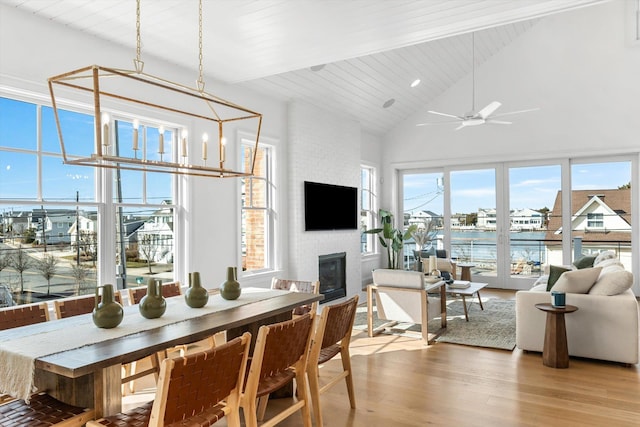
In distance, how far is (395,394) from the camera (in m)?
3.44

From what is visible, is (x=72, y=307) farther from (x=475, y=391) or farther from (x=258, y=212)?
(x=258, y=212)

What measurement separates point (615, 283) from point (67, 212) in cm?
493

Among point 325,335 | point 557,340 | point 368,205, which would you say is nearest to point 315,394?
point 325,335

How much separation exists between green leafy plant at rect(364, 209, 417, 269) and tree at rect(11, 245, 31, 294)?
5.73m

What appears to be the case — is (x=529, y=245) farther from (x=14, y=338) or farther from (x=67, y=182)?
(x=14, y=338)

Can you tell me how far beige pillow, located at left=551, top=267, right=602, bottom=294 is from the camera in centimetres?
424

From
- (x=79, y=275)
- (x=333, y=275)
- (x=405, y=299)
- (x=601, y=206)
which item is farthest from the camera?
(x=601, y=206)

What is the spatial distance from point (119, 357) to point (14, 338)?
0.72 metres

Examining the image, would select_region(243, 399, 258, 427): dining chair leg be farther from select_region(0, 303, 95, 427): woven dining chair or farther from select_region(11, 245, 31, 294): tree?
select_region(11, 245, 31, 294): tree

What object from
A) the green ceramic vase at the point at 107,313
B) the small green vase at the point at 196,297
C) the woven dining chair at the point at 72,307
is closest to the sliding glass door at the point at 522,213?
the small green vase at the point at 196,297

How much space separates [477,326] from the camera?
5.44 m

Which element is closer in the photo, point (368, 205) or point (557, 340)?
point (557, 340)

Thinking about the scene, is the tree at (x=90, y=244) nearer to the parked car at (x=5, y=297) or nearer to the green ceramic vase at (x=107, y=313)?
the parked car at (x=5, y=297)

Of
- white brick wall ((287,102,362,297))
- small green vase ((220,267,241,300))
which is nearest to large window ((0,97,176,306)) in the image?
small green vase ((220,267,241,300))
